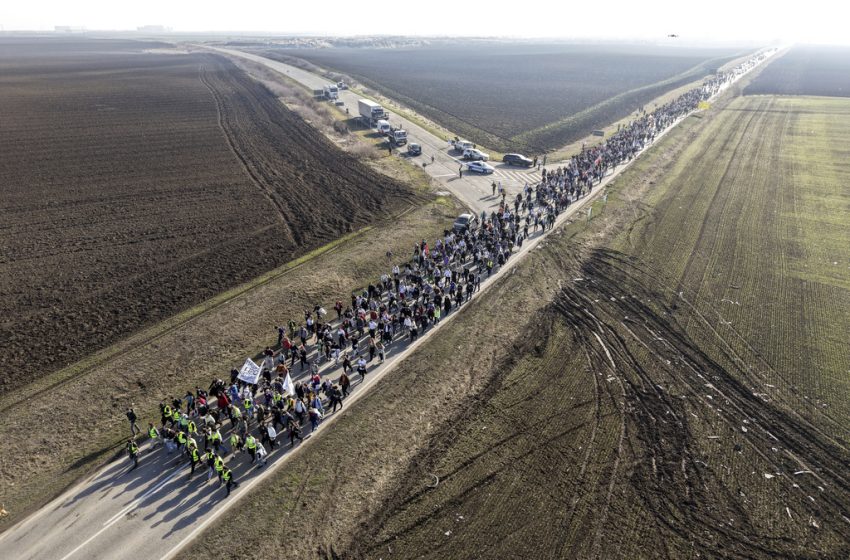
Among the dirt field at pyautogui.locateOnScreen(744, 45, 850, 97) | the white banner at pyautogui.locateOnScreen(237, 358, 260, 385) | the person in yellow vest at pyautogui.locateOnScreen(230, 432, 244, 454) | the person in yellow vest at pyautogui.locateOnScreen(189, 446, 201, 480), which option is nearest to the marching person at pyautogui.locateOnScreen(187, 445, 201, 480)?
the person in yellow vest at pyautogui.locateOnScreen(189, 446, 201, 480)

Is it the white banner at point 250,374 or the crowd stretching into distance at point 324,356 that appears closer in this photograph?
the crowd stretching into distance at point 324,356

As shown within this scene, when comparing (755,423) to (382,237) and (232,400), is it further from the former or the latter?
(382,237)

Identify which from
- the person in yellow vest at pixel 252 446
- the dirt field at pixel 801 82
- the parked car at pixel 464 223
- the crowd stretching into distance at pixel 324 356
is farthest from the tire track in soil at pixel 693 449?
the dirt field at pixel 801 82

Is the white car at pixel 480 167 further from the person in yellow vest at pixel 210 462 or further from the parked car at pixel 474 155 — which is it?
the person in yellow vest at pixel 210 462

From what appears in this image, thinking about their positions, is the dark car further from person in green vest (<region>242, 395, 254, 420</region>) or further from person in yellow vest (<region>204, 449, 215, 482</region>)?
person in yellow vest (<region>204, 449, 215, 482</region>)

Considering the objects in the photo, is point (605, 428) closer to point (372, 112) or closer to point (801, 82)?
point (372, 112)

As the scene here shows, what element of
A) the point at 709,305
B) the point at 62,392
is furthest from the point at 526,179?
the point at 62,392

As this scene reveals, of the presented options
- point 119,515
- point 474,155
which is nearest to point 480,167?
point 474,155
